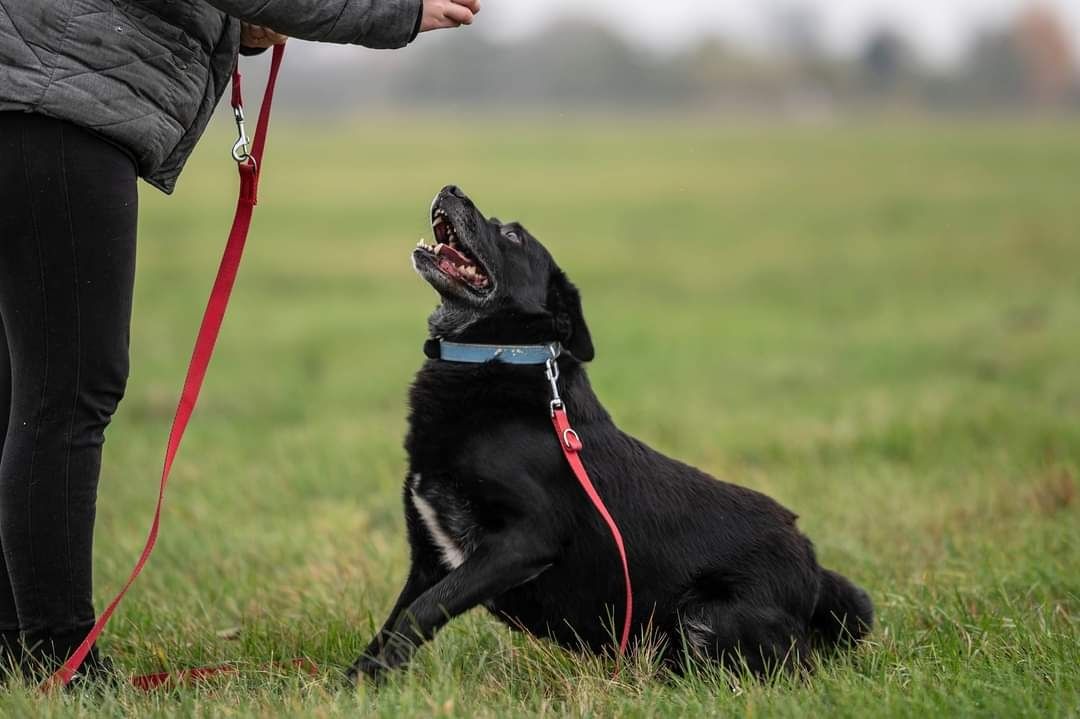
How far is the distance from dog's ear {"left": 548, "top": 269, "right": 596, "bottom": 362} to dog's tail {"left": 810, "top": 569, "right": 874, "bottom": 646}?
40.1 inches

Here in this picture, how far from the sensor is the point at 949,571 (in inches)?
186

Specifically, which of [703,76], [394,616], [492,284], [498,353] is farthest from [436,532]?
[703,76]

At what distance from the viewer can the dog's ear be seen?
402 centimetres

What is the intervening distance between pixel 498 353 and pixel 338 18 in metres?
1.07

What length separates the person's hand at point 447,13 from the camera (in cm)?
343

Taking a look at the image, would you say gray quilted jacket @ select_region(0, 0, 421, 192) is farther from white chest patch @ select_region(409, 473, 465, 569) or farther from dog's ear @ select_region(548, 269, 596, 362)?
white chest patch @ select_region(409, 473, 465, 569)

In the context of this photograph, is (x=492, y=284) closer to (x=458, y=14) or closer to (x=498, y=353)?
(x=498, y=353)

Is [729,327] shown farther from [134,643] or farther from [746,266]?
[134,643]

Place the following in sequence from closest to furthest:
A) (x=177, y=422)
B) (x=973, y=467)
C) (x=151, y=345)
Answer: (x=177, y=422)
(x=973, y=467)
(x=151, y=345)

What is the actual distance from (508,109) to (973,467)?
69.6 metres

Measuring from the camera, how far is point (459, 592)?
11.2ft

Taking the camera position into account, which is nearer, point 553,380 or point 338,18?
point 338,18

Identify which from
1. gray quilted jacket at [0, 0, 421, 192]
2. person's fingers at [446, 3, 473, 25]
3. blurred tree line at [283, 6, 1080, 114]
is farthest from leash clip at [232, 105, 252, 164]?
blurred tree line at [283, 6, 1080, 114]

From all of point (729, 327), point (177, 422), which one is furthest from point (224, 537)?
point (729, 327)
